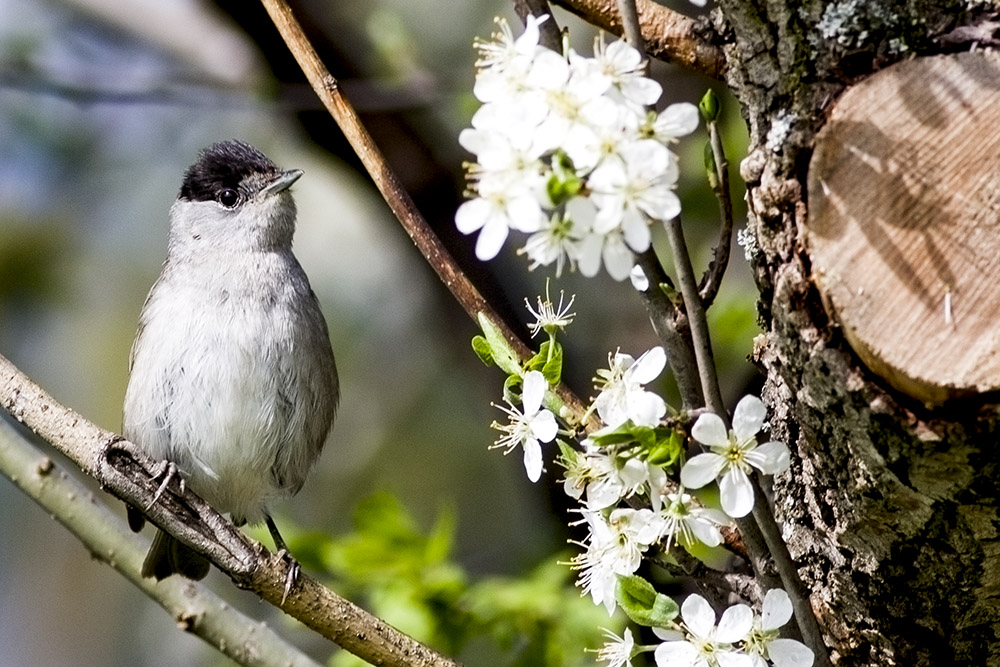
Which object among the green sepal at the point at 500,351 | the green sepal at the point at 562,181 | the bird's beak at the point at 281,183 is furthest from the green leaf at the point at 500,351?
the bird's beak at the point at 281,183

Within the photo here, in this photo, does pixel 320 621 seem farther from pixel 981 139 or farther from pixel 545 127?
pixel 981 139

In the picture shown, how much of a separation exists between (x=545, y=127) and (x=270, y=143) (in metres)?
5.88

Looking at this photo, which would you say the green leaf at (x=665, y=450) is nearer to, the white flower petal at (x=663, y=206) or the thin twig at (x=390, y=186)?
the white flower petal at (x=663, y=206)

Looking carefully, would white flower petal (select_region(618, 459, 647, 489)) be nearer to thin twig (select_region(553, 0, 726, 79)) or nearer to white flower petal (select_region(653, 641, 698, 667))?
white flower petal (select_region(653, 641, 698, 667))

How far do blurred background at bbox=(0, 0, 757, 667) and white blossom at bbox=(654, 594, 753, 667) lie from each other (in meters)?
2.86

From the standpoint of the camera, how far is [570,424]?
1.86m

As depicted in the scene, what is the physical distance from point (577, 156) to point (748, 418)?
1.53 feet

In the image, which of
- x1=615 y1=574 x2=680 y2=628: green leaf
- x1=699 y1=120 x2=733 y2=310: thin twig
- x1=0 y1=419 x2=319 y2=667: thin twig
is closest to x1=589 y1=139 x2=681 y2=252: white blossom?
x1=699 y1=120 x2=733 y2=310: thin twig

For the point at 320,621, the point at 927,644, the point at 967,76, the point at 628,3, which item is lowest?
the point at 927,644

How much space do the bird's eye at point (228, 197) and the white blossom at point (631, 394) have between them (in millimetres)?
2620

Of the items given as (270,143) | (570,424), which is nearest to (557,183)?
(570,424)

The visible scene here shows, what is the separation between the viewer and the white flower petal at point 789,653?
1775mm

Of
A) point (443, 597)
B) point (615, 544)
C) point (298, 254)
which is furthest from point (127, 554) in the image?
point (298, 254)

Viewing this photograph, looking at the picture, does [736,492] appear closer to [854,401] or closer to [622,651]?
[854,401]
